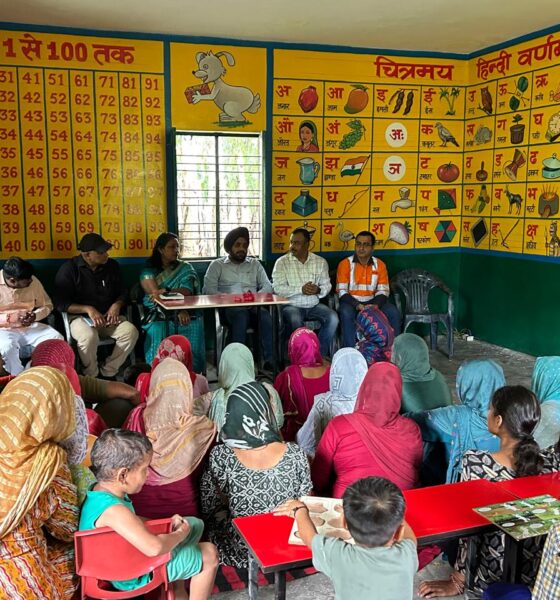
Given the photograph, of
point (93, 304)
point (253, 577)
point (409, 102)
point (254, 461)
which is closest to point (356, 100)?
point (409, 102)

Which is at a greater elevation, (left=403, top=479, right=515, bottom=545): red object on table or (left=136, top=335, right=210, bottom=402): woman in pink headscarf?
(left=136, top=335, right=210, bottom=402): woman in pink headscarf

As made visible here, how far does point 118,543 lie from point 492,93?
5.97 meters

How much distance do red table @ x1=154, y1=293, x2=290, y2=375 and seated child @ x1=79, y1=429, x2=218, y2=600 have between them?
2.89 m

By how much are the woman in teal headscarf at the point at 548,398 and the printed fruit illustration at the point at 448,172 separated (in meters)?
4.07

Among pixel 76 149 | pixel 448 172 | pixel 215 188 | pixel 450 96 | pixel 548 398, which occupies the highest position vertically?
pixel 450 96

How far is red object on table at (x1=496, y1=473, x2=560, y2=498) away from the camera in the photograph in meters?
2.04

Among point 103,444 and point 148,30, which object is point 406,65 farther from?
point 103,444

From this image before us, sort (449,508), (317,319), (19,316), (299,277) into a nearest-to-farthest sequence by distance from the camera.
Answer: (449,508), (19,316), (317,319), (299,277)

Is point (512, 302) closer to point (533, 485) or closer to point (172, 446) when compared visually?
point (533, 485)

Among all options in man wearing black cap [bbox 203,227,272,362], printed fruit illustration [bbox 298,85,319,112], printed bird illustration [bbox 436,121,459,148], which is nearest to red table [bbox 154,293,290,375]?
man wearing black cap [bbox 203,227,272,362]

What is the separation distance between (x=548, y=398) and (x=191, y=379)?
1713 millimetres

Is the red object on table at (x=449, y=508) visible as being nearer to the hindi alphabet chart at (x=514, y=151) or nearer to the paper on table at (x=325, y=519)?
the paper on table at (x=325, y=519)

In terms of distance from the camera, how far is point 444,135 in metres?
6.77

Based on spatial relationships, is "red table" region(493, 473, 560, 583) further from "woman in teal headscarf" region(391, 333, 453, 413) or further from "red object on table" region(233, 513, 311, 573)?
"woman in teal headscarf" region(391, 333, 453, 413)
